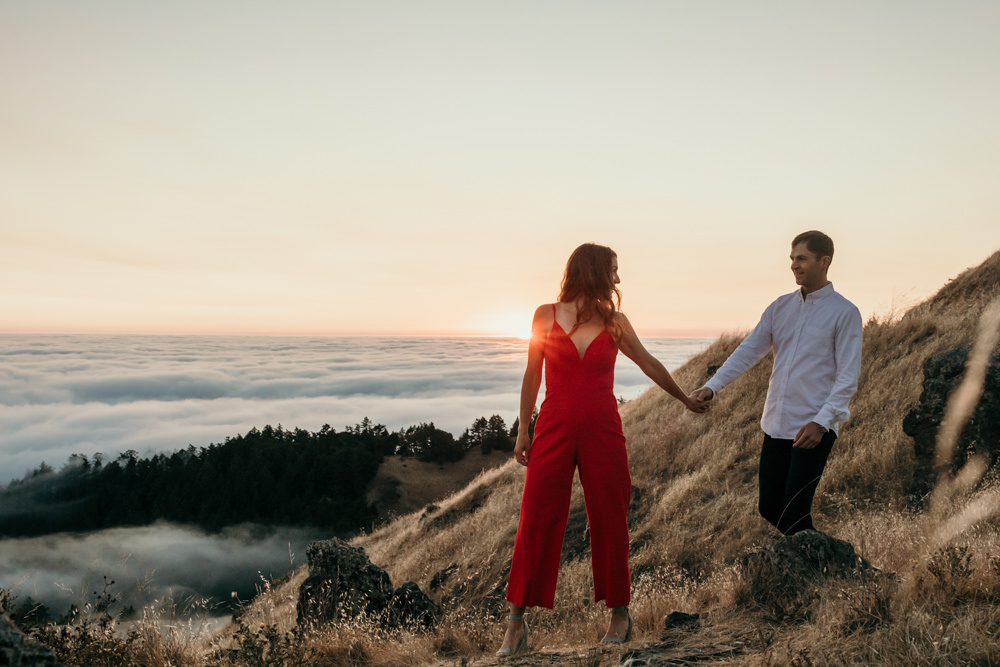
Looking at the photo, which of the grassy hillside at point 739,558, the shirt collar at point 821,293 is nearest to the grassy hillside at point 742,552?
the grassy hillside at point 739,558

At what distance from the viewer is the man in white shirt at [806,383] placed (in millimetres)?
3343

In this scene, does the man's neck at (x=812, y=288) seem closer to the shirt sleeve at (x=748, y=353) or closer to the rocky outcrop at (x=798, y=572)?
the shirt sleeve at (x=748, y=353)

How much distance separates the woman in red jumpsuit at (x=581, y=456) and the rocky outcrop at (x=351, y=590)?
2631mm

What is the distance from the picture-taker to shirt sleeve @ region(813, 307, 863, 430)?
129 inches

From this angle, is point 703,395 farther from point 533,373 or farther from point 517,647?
point 517,647

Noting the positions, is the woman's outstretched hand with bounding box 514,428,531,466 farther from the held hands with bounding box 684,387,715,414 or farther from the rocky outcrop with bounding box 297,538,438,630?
the rocky outcrop with bounding box 297,538,438,630

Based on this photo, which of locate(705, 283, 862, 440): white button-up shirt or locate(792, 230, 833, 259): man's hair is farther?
locate(792, 230, 833, 259): man's hair

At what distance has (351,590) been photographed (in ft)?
18.5

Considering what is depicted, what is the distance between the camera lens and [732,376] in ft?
13.1

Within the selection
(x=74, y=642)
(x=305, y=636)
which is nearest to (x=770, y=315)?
(x=305, y=636)

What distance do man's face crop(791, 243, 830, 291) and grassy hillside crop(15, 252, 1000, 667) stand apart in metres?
1.70

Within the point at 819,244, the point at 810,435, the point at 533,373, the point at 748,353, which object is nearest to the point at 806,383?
the point at 810,435

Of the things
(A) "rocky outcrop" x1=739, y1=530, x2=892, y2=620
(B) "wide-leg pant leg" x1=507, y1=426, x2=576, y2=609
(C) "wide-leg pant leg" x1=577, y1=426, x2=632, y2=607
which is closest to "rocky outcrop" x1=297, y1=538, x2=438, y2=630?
(B) "wide-leg pant leg" x1=507, y1=426, x2=576, y2=609

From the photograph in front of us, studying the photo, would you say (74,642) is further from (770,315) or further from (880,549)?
(880,549)
